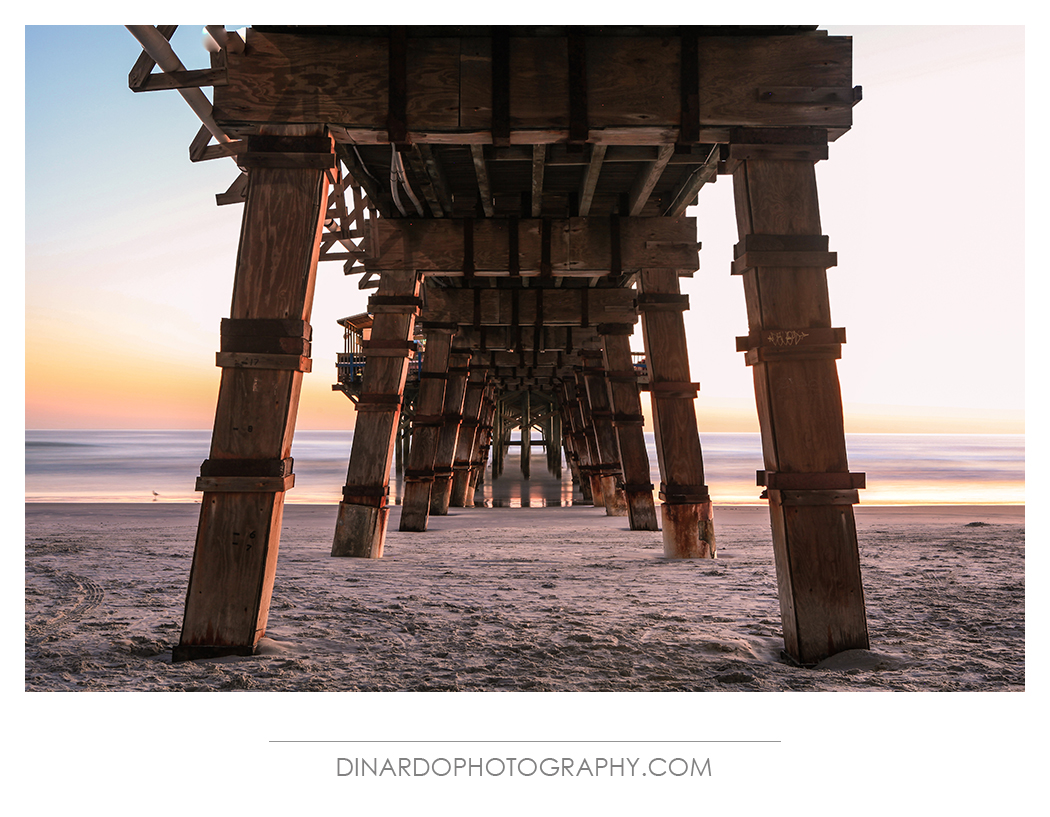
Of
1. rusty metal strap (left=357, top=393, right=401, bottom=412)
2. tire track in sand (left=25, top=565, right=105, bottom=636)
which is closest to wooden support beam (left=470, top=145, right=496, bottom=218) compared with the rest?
rusty metal strap (left=357, top=393, right=401, bottom=412)

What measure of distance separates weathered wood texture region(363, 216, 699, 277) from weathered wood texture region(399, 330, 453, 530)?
275cm

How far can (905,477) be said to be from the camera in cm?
3347

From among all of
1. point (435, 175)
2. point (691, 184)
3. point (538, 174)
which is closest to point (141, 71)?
point (435, 175)

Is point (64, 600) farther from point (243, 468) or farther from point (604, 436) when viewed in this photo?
point (604, 436)

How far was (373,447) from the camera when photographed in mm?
7367

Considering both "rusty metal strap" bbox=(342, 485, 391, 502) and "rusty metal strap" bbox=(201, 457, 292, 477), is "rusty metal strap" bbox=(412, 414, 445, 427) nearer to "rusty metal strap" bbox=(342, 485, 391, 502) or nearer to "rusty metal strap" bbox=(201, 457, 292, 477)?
"rusty metal strap" bbox=(342, 485, 391, 502)

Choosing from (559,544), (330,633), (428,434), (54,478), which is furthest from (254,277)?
(54,478)

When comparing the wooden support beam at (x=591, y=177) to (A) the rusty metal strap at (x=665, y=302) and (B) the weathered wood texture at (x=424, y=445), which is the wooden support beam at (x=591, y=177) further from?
(B) the weathered wood texture at (x=424, y=445)

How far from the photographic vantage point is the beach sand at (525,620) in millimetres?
3508

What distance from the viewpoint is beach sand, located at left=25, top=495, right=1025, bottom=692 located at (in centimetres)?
351

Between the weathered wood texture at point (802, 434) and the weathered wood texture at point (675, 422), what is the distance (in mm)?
3407

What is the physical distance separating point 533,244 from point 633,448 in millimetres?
3479

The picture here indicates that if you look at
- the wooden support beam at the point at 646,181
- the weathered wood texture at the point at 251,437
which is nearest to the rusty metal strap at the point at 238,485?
the weathered wood texture at the point at 251,437
